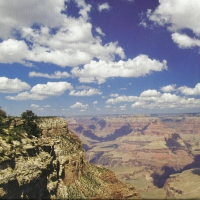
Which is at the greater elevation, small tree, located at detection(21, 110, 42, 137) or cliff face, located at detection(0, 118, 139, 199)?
small tree, located at detection(21, 110, 42, 137)

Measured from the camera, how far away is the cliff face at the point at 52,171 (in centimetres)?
5238

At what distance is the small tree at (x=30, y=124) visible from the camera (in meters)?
71.8

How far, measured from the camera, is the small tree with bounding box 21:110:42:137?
2827 inches

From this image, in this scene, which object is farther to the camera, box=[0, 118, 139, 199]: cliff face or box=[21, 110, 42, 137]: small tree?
box=[21, 110, 42, 137]: small tree

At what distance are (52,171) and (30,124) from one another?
1549cm

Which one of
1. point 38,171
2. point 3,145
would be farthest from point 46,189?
point 3,145

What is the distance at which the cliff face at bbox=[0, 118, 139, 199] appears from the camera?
172 ft

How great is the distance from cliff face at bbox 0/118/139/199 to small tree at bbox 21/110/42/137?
266 cm

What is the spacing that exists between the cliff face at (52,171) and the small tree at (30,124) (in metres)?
2.66

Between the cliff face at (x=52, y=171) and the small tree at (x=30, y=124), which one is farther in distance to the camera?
the small tree at (x=30, y=124)

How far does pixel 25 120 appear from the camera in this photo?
7438cm

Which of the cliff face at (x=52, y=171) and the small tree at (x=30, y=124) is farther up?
the small tree at (x=30, y=124)

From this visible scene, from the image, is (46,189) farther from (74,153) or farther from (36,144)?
(74,153)

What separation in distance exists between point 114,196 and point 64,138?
75.3ft
